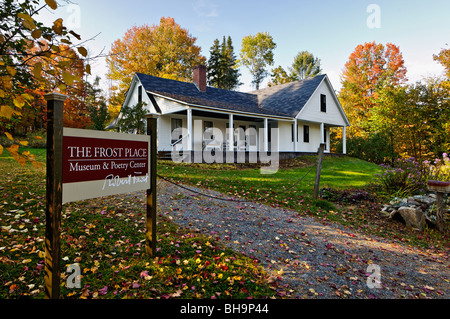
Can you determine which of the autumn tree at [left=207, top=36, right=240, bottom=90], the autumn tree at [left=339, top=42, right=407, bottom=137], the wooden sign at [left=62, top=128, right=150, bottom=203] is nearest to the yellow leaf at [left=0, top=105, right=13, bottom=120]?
the wooden sign at [left=62, top=128, right=150, bottom=203]

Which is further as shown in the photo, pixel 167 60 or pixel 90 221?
pixel 167 60

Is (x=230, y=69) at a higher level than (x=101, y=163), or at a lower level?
higher

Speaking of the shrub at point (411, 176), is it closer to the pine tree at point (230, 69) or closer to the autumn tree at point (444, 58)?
the autumn tree at point (444, 58)

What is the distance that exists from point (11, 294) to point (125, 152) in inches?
79.9

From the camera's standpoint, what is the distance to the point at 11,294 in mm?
2816

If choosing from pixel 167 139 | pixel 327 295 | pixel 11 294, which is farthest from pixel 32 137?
pixel 327 295

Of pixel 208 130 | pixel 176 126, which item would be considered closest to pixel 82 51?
pixel 176 126

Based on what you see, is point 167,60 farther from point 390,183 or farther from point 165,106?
point 390,183

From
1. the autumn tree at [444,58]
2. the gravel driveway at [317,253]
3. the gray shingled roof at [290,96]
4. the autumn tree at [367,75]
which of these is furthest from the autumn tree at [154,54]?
the gravel driveway at [317,253]

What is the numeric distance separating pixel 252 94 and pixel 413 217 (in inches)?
858

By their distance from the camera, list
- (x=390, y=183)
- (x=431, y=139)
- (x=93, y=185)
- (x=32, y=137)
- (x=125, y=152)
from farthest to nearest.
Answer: (x=32, y=137) < (x=431, y=139) < (x=390, y=183) < (x=125, y=152) < (x=93, y=185)

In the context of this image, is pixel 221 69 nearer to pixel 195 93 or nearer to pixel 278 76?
pixel 278 76

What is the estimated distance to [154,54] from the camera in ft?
105

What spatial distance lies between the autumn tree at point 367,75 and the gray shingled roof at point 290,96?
484 inches
